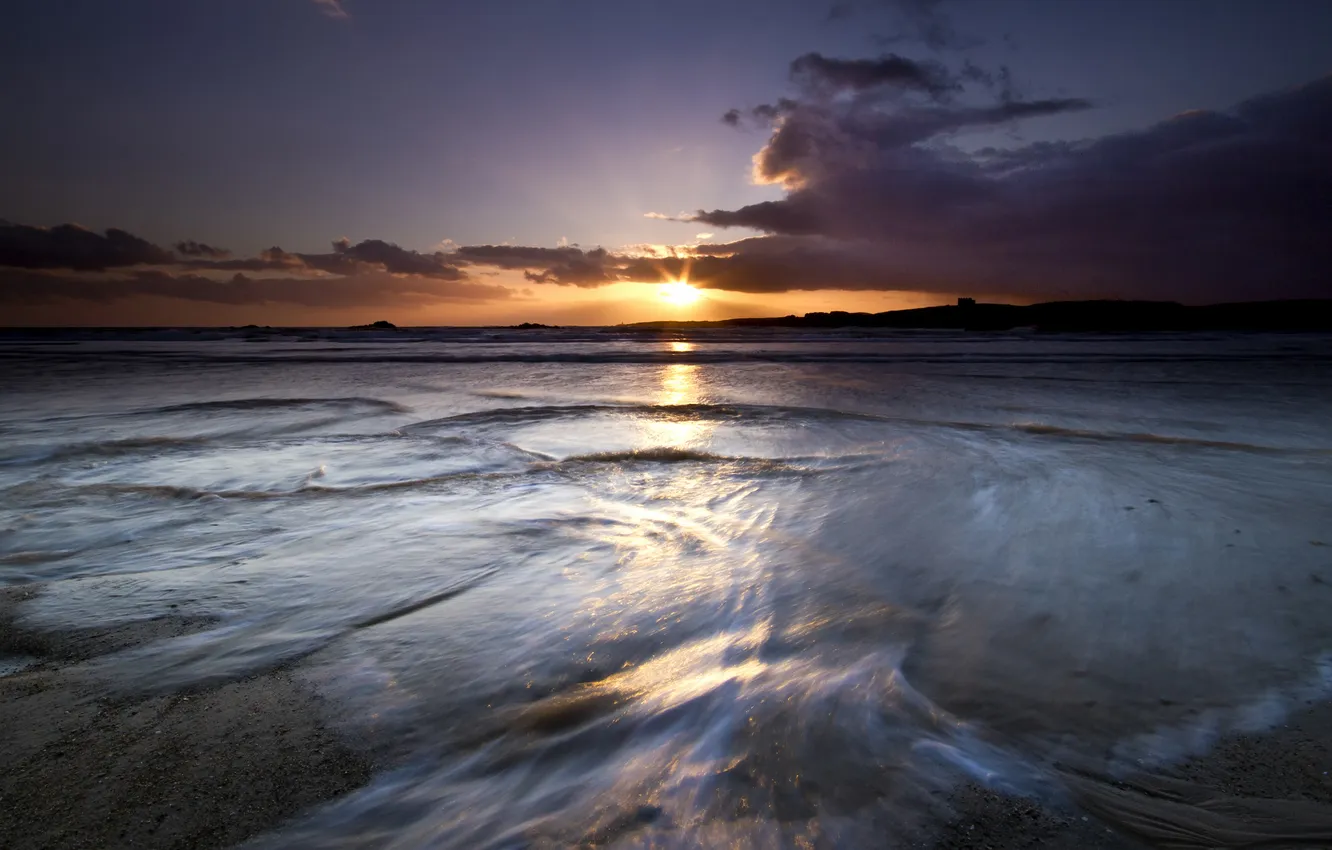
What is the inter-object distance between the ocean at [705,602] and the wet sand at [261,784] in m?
0.08

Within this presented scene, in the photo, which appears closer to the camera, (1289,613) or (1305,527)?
(1289,613)

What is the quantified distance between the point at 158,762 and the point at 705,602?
1.66 meters

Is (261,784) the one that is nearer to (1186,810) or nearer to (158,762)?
(158,762)

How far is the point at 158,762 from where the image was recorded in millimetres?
1507

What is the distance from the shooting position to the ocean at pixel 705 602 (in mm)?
1485

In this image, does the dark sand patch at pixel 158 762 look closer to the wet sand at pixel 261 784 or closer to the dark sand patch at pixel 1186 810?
the wet sand at pixel 261 784

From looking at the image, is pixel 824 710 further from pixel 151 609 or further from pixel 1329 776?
pixel 151 609

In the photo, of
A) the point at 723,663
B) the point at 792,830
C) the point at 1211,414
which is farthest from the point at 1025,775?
the point at 1211,414

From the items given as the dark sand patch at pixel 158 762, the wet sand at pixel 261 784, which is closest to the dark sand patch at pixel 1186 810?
the wet sand at pixel 261 784

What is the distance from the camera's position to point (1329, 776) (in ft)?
4.73

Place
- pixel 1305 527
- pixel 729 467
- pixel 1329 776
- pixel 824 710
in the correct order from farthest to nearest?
pixel 729 467, pixel 1305 527, pixel 824 710, pixel 1329 776

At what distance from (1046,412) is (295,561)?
24.1ft

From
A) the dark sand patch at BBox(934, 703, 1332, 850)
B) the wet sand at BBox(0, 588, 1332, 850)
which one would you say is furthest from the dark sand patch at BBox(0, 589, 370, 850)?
the dark sand patch at BBox(934, 703, 1332, 850)

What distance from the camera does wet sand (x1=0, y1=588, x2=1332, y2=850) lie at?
4.26 feet
